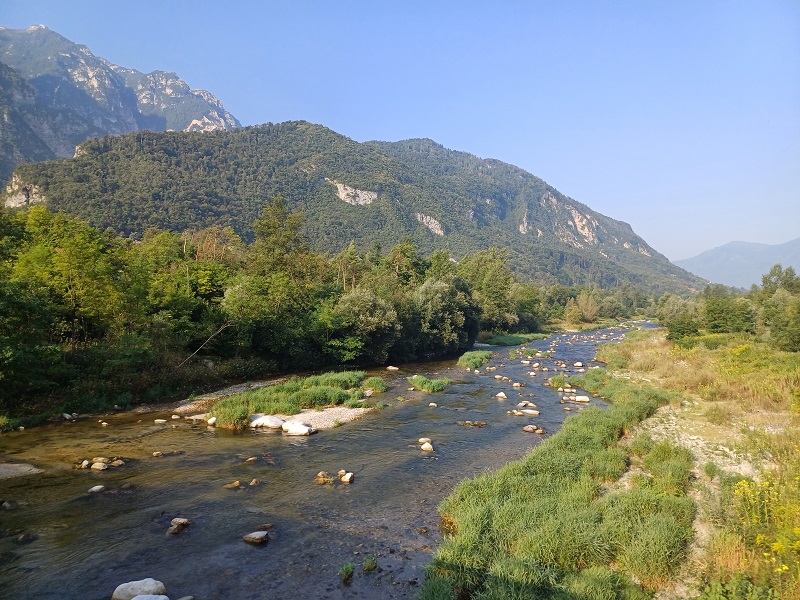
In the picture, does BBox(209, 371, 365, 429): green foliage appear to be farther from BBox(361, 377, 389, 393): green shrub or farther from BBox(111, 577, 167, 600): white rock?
BBox(111, 577, 167, 600): white rock

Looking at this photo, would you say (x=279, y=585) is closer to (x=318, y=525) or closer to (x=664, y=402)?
(x=318, y=525)

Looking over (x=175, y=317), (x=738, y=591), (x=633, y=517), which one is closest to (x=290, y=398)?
(x=175, y=317)

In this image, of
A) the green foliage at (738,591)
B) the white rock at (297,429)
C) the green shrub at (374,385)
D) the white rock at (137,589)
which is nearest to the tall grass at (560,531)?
the green foliage at (738,591)

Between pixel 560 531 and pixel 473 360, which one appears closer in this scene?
pixel 560 531

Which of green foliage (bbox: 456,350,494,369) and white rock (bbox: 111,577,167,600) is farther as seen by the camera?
green foliage (bbox: 456,350,494,369)

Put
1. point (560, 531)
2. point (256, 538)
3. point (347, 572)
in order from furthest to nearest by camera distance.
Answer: point (256, 538) < point (560, 531) < point (347, 572)

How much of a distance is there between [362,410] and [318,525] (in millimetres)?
12431

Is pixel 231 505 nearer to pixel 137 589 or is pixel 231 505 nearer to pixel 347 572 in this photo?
pixel 137 589

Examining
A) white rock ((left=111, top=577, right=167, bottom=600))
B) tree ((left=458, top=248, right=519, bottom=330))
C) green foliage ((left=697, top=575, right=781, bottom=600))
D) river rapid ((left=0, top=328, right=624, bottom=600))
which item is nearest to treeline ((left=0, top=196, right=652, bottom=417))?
river rapid ((left=0, top=328, right=624, bottom=600))

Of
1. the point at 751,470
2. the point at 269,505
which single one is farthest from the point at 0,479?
the point at 751,470

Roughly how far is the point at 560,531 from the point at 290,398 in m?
17.3

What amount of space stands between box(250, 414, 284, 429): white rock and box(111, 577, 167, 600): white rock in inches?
468

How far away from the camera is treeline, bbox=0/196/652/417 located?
20.6 metres

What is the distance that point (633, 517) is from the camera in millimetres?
→ 10180
